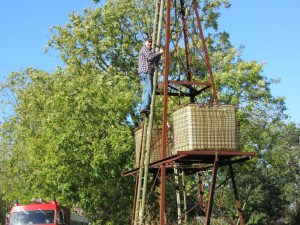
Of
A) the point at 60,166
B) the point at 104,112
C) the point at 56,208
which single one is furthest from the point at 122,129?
the point at 56,208

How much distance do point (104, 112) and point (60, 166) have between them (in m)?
3.40

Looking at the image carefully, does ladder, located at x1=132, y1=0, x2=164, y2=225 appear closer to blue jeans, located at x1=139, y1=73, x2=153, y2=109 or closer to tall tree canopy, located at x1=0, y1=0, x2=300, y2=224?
blue jeans, located at x1=139, y1=73, x2=153, y2=109

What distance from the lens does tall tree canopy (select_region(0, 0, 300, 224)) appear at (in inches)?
1026

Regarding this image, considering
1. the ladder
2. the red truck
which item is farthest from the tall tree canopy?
the ladder

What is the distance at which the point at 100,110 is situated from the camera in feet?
87.4

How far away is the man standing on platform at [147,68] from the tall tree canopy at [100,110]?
12.1m

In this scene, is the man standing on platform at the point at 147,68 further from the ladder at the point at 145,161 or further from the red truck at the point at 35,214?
the red truck at the point at 35,214

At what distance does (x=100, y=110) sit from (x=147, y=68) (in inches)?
543

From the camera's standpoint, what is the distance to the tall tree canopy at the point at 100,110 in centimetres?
2606

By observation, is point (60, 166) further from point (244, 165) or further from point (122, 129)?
point (244, 165)

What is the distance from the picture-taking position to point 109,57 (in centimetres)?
3216

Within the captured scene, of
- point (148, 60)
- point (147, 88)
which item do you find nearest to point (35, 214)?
point (147, 88)

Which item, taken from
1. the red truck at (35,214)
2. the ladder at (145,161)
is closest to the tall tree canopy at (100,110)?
the red truck at (35,214)

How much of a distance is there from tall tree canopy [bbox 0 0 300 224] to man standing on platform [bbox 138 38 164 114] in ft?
39.7
